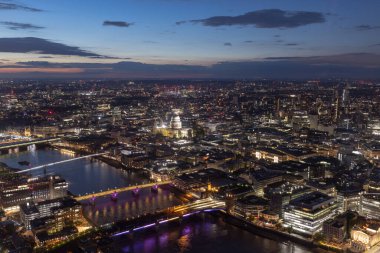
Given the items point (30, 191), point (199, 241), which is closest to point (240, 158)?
point (199, 241)

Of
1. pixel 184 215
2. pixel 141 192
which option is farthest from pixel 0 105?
pixel 184 215

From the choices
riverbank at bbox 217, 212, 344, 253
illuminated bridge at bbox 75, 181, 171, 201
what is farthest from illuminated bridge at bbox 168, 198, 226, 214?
illuminated bridge at bbox 75, 181, 171, 201

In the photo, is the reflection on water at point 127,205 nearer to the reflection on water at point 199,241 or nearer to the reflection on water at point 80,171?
the reflection on water at point 199,241

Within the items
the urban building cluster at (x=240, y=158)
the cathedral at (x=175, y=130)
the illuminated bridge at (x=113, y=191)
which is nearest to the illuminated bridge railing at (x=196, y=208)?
the urban building cluster at (x=240, y=158)

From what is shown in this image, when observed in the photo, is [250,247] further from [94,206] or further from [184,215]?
[94,206]

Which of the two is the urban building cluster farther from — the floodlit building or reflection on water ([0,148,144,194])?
reflection on water ([0,148,144,194])

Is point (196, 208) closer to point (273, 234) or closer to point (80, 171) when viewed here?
point (273, 234)
